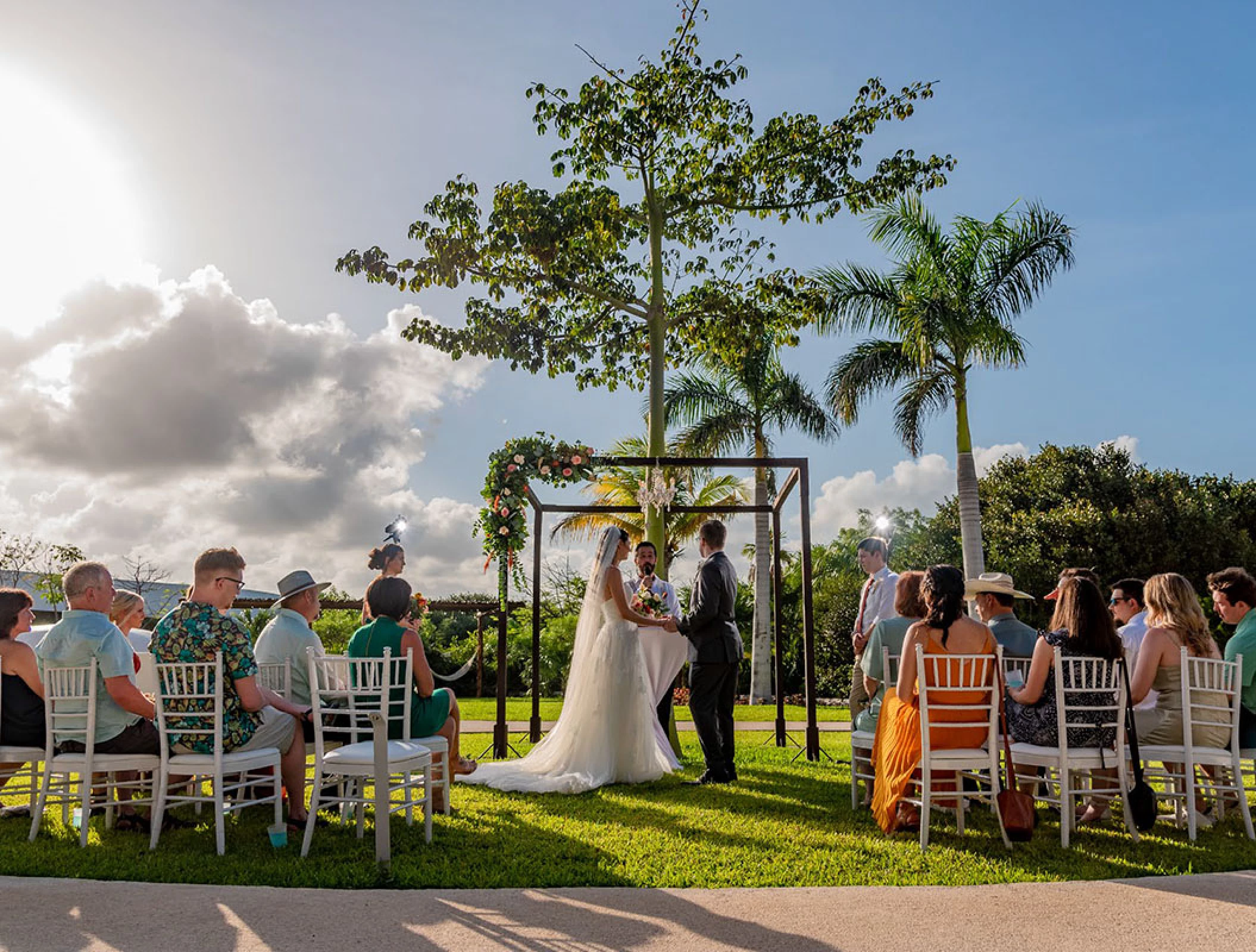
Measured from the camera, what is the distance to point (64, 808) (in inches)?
260

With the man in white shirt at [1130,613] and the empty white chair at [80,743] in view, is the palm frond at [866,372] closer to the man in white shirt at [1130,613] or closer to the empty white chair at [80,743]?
the man in white shirt at [1130,613]

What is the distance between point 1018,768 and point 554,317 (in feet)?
43.6

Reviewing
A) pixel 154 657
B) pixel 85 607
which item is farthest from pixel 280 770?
pixel 85 607

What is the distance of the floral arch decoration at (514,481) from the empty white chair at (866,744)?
4.98 m

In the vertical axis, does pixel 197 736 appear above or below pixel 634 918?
above

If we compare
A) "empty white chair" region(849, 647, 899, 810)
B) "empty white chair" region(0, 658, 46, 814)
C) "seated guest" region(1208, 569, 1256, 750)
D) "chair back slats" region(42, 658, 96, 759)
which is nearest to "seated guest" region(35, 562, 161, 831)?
"chair back slats" region(42, 658, 96, 759)

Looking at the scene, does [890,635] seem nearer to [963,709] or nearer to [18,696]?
[963,709]

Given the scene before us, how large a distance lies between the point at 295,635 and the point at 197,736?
3.64ft

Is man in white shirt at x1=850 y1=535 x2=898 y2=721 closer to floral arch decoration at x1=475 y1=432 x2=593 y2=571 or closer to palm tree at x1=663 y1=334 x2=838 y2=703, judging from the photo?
floral arch decoration at x1=475 y1=432 x2=593 y2=571

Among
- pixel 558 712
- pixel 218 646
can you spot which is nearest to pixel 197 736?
pixel 218 646

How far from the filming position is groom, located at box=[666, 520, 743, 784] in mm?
8484

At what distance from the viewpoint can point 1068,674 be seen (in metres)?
6.07

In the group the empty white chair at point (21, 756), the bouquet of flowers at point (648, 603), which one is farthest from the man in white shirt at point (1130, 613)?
the empty white chair at point (21, 756)

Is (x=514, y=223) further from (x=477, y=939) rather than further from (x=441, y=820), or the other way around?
(x=477, y=939)
